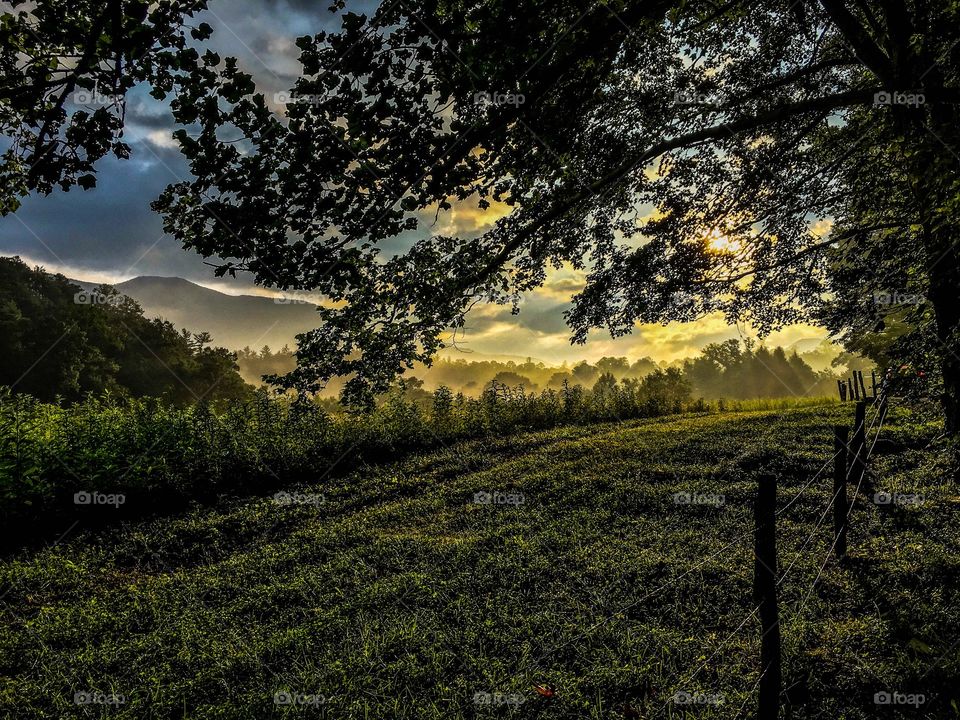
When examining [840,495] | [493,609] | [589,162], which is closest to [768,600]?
[493,609]

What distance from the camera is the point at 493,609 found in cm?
496

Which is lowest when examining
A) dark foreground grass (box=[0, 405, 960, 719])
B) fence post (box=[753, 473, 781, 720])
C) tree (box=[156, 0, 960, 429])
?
dark foreground grass (box=[0, 405, 960, 719])

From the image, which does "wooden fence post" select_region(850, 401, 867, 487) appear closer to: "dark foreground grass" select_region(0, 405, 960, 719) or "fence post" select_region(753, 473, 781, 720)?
"dark foreground grass" select_region(0, 405, 960, 719)

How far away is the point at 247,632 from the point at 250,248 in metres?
4.13

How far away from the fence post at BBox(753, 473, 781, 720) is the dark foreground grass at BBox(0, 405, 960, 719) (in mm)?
465

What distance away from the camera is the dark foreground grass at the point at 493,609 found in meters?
3.67

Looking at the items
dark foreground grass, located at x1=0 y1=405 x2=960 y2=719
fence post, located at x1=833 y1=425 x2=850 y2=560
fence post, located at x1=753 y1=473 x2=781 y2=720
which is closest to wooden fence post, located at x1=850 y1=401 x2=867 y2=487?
dark foreground grass, located at x1=0 y1=405 x2=960 y2=719

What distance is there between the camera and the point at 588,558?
19.8 ft

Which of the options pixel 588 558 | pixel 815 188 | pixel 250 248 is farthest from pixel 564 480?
pixel 250 248

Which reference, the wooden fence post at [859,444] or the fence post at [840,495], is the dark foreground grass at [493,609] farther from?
the wooden fence post at [859,444]

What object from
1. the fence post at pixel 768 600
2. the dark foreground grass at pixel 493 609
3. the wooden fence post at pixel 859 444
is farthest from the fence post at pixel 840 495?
the fence post at pixel 768 600

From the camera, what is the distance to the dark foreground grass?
367 cm

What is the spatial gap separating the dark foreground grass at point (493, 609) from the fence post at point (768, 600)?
1.53 ft

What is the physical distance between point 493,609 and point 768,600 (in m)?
2.79
